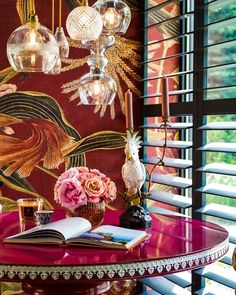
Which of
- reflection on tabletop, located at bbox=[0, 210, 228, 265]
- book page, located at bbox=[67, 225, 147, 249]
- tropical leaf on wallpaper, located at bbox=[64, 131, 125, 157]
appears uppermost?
tropical leaf on wallpaper, located at bbox=[64, 131, 125, 157]

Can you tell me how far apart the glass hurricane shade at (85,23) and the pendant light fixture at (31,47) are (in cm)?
14

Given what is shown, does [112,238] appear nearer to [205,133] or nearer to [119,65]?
[205,133]

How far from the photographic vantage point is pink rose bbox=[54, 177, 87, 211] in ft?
7.59

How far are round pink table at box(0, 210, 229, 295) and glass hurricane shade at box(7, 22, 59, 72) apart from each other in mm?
702

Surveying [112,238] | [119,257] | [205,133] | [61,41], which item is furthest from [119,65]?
[119,257]

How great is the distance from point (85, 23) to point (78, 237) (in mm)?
865

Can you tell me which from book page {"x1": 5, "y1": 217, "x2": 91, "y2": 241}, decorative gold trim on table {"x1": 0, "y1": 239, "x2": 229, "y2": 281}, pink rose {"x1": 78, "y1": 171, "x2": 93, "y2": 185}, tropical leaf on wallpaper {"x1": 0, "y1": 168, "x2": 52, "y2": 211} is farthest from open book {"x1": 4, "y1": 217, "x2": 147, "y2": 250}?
tropical leaf on wallpaper {"x1": 0, "y1": 168, "x2": 52, "y2": 211}

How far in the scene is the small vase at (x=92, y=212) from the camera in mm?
2379

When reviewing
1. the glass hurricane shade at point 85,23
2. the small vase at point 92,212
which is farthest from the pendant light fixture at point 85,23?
the small vase at point 92,212

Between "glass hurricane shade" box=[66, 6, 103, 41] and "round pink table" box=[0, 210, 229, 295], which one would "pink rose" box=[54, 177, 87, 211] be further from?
"glass hurricane shade" box=[66, 6, 103, 41]

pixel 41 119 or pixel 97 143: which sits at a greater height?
pixel 41 119

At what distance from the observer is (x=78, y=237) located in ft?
6.50

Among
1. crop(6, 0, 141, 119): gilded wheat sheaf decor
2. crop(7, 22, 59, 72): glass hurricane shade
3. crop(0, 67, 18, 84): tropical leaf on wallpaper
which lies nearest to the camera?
crop(7, 22, 59, 72): glass hurricane shade

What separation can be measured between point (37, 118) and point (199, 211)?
4.10 ft
